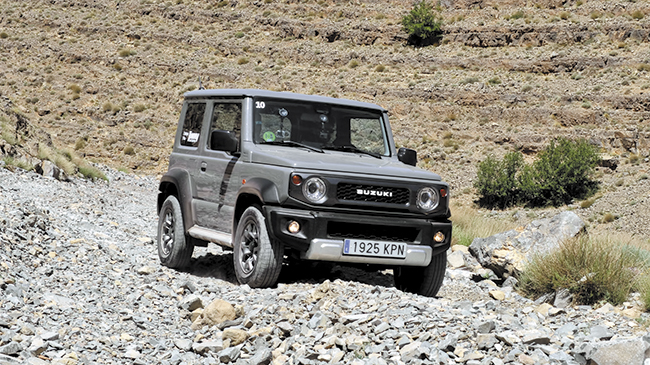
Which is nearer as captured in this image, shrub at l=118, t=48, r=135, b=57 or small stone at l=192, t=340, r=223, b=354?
small stone at l=192, t=340, r=223, b=354

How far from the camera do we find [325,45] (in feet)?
186

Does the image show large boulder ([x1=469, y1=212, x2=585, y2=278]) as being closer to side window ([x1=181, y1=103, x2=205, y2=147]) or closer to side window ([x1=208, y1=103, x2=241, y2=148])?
side window ([x1=208, y1=103, x2=241, y2=148])

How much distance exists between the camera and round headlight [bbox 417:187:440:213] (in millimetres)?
7443

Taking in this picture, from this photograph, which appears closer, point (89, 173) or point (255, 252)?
point (255, 252)

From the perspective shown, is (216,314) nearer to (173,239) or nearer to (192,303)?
(192,303)

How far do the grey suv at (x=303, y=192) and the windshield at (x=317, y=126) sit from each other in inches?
0.5

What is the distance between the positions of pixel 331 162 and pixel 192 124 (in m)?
2.77

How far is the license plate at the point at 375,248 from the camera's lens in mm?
7051

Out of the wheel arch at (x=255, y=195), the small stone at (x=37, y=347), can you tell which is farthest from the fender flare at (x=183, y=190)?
the small stone at (x=37, y=347)

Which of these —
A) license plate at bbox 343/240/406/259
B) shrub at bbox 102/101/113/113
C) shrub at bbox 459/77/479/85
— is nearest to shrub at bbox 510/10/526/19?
shrub at bbox 459/77/479/85

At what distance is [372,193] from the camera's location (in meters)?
7.17

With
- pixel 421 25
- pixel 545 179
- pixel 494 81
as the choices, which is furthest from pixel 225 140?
pixel 421 25

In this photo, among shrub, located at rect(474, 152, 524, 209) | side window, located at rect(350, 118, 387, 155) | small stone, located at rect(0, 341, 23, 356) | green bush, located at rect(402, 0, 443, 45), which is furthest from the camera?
green bush, located at rect(402, 0, 443, 45)

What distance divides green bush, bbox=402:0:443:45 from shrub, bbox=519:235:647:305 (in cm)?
4747
